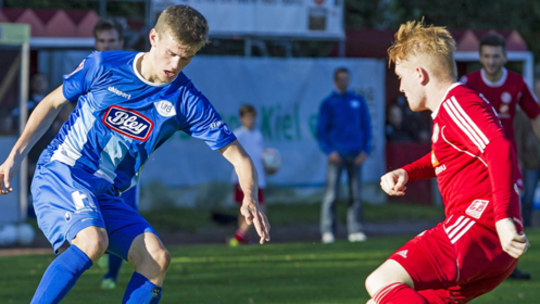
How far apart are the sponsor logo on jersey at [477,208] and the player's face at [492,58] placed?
3924 mm

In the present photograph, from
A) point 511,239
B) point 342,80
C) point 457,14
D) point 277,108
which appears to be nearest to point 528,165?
point 342,80

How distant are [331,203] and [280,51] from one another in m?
6.32

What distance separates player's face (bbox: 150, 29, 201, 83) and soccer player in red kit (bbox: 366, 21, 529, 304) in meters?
1.15

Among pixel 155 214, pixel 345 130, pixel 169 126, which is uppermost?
pixel 169 126

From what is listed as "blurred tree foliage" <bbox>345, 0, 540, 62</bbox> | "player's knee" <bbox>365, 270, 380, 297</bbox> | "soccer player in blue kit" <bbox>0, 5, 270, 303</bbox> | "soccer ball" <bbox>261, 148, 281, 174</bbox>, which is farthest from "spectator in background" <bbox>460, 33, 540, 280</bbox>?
"blurred tree foliage" <bbox>345, 0, 540, 62</bbox>

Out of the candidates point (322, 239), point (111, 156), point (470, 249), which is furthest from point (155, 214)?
point (470, 249)

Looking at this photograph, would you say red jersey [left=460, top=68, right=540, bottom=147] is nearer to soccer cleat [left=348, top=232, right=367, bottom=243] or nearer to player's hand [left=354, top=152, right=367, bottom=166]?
player's hand [left=354, top=152, right=367, bottom=166]

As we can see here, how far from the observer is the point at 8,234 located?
39.7 feet

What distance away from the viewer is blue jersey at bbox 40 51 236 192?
509 centimetres

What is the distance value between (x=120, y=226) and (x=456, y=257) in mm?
1862

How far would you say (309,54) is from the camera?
20.0 metres

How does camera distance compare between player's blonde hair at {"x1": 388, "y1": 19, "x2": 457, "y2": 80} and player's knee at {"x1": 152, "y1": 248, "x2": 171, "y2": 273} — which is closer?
player's blonde hair at {"x1": 388, "y1": 19, "x2": 457, "y2": 80}

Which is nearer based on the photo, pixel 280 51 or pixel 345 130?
pixel 345 130

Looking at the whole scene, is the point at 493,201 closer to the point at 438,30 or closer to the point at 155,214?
the point at 438,30
